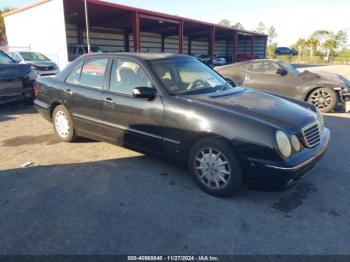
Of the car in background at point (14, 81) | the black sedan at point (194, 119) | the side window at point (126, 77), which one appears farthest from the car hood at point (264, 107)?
the car in background at point (14, 81)

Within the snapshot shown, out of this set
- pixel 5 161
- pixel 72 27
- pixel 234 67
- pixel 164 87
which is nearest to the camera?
pixel 164 87

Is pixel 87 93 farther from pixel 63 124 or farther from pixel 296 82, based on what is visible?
pixel 296 82

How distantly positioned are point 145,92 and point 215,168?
1.27 m

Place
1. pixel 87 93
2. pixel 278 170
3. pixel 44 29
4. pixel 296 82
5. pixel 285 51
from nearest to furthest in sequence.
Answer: pixel 278 170 → pixel 87 93 → pixel 296 82 → pixel 44 29 → pixel 285 51

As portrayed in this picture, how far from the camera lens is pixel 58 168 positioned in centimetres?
411

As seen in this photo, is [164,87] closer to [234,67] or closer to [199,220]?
[199,220]

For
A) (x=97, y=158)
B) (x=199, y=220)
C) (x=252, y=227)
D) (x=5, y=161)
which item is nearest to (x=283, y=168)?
(x=252, y=227)

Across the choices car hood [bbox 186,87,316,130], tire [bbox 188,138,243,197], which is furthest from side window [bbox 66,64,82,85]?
tire [bbox 188,138,243,197]

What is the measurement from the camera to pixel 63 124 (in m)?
5.12

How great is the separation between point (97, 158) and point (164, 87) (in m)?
1.64

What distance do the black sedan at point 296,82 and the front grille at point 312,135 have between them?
15.3ft

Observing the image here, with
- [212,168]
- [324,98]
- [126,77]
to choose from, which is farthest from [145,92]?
[324,98]

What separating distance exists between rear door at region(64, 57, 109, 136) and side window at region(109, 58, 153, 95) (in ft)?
0.69

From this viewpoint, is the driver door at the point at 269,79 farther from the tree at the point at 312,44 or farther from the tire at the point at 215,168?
the tree at the point at 312,44
